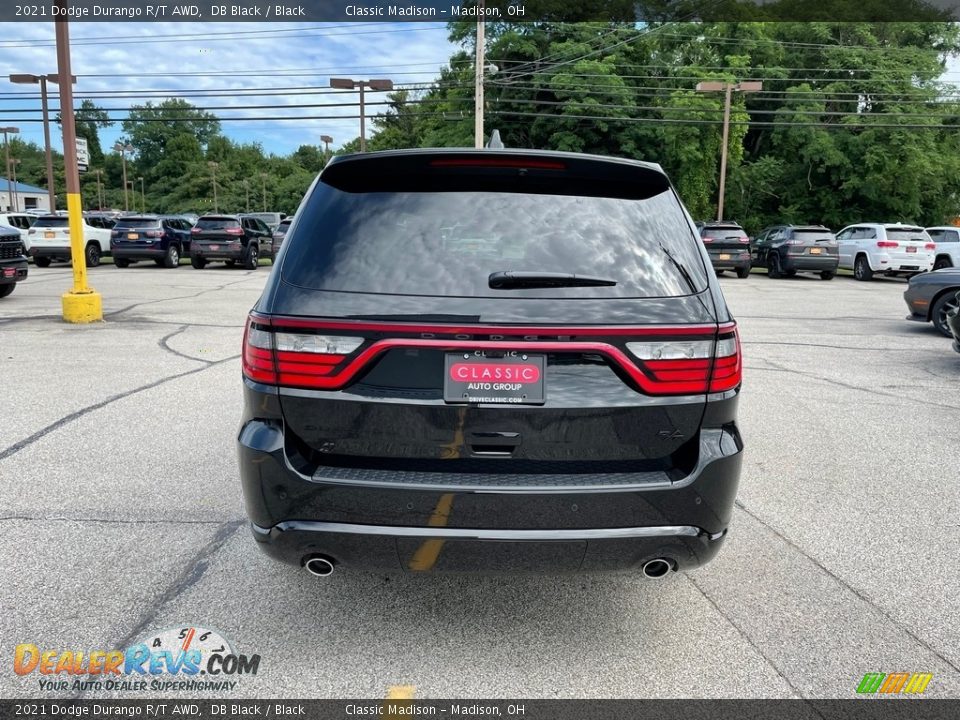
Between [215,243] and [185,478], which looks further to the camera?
[215,243]

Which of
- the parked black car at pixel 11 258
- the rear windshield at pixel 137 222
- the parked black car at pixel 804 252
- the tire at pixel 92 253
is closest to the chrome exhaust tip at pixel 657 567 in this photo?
the parked black car at pixel 11 258

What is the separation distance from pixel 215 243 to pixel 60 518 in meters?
21.7

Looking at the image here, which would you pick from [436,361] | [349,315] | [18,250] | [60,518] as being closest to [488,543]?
[436,361]

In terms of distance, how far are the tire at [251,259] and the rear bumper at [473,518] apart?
77.6 ft

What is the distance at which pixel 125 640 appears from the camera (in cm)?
283

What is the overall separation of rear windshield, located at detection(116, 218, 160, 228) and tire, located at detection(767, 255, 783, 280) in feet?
67.3

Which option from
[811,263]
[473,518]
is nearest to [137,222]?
[811,263]

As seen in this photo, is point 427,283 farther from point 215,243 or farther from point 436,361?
point 215,243

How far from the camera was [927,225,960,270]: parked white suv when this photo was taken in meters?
22.1

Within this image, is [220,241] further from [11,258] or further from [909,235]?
[909,235]

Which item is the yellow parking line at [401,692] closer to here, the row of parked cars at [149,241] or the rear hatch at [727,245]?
the rear hatch at [727,245]

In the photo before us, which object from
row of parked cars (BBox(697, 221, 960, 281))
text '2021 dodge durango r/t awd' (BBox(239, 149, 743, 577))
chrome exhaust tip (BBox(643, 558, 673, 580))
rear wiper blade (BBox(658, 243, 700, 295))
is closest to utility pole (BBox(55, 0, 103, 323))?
text '2021 dodge durango r/t awd' (BBox(239, 149, 743, 577))

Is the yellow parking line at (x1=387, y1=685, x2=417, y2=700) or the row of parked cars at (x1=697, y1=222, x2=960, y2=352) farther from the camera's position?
the row of parked cars at (x1=697, y1=222, x2=960, y2=352)

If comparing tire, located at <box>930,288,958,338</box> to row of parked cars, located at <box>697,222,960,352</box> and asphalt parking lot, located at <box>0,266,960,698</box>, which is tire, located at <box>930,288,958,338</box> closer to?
asphalt parking lot, located at <box>0,266,960,698</box>
